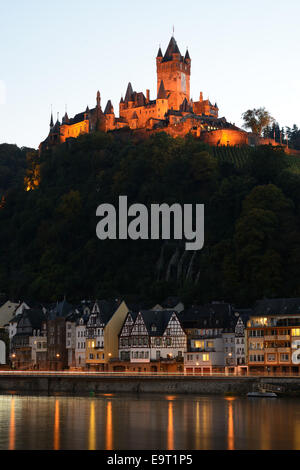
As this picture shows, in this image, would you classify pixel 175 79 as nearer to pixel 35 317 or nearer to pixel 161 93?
pixel 161 93

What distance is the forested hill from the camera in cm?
10219

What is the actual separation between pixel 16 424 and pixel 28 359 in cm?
4739

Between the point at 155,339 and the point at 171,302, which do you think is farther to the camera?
the point at 171,302

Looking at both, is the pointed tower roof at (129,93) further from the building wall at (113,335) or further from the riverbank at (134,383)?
the riverbank at (134,383)

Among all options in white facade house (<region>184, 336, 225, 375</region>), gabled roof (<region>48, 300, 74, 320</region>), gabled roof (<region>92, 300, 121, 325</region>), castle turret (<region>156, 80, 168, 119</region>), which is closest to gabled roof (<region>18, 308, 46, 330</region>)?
gabled roof (<region>48, 300, 74, 320</region>)

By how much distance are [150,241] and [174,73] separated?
6403 cm

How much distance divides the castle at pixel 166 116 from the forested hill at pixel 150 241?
6.03 meters

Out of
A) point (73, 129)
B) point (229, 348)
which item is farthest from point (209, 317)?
→ point (73, 129)

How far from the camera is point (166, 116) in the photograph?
15875 centimetres

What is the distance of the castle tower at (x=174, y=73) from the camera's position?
174 meters

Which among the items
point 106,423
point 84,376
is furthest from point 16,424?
point 84,376

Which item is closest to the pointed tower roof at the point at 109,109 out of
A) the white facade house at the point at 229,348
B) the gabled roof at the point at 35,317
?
the gabled roof at the point at 35,317

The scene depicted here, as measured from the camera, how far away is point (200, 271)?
109188 millimetres

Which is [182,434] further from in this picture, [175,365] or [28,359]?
[28,359]
